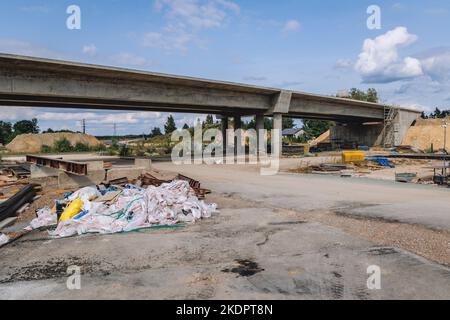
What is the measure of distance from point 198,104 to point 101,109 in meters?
11.7

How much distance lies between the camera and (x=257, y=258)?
21.0 ft

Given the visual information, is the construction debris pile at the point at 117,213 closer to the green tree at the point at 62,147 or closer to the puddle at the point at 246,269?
the puddle at the point at 246,269

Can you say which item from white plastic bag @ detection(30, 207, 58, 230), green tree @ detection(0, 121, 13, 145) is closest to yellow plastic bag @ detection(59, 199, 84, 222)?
white plastic bag @ detection(30, 207, 58, 230)

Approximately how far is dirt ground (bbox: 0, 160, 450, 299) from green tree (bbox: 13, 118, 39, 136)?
13818 cm

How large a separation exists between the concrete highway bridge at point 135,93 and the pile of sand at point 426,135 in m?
8.74

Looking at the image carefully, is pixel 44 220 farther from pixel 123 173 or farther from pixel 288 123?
pixel 288 123

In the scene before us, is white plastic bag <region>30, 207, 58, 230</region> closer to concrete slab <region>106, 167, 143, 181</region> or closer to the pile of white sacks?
the pile of white sacks

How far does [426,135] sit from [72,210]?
57.2 meters

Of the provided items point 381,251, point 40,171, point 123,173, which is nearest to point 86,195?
point 123,173

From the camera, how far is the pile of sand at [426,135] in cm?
5109

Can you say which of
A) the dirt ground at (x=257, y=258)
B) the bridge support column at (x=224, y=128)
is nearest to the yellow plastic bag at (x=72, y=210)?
the dirt ground at (x=257, y=258)

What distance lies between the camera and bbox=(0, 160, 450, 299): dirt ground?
500 centimetres

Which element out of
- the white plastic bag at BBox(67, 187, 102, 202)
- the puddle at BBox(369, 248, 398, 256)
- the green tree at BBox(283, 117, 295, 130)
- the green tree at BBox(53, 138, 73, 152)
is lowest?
the puddle at BBox(369, 248, 398, 256)
